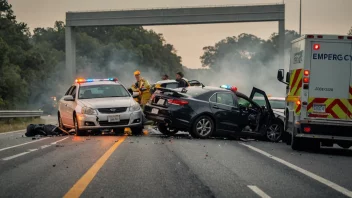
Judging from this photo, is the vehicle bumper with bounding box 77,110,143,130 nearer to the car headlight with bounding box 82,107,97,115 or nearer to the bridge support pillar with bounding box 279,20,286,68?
the car headlight with bounding box 82,107,97,115

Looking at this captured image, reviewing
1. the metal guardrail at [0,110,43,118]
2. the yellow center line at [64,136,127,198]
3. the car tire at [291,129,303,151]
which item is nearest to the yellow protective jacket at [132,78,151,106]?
the car tire at [291,129,303,151]

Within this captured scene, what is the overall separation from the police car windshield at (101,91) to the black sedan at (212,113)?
1526 mm

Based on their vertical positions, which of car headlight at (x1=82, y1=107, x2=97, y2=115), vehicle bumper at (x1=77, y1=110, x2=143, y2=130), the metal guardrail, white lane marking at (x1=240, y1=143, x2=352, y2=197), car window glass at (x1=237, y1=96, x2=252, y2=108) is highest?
car window glass at (x1=237, y1=96, x2=252, y2=108)

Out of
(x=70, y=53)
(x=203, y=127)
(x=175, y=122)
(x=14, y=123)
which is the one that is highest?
(x=70, y=53)

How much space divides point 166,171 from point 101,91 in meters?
10.0

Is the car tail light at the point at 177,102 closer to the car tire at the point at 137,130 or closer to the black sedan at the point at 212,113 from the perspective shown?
the black sedan at the point at 212,113

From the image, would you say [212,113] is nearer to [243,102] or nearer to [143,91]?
[243,102]

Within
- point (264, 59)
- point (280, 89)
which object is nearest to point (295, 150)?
point (280, 89)

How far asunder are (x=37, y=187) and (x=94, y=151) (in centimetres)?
499

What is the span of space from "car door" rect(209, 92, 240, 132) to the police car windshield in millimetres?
3034

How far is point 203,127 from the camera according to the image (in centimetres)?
1825

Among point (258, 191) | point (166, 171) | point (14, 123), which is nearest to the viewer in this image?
point (258, 191)

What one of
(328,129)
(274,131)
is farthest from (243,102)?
(328,129)

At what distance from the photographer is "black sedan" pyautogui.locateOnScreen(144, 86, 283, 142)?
1814 cm
